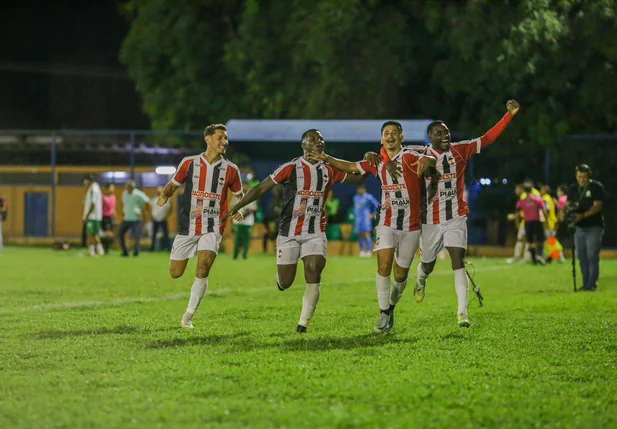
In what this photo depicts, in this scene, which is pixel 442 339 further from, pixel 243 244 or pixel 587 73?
pixel 587 73

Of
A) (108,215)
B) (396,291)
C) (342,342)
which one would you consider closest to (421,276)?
(396,291)

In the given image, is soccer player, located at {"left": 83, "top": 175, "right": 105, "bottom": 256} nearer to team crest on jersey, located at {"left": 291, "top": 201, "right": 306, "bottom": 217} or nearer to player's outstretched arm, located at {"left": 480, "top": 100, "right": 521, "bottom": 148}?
team crest on jersey, located at {"left": 291, "top": 201, "right": 306, "bottom": 217}

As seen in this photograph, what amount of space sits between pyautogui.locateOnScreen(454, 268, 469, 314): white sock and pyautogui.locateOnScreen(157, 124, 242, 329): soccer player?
234 cm

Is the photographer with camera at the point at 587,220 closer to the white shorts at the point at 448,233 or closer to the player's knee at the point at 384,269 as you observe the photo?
the white shorts at the point at 448,233

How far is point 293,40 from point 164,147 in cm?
637

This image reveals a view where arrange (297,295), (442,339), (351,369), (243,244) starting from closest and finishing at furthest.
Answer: (351,369)
(442,339)
(297,295)
(243,244)

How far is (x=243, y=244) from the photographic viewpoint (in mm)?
29688

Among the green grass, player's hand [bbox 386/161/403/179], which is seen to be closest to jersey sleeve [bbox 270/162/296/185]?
player's hand [bbox 386/161/403/179]

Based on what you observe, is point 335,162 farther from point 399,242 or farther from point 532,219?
point 532,219

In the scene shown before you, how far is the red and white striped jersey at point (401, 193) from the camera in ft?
39.0

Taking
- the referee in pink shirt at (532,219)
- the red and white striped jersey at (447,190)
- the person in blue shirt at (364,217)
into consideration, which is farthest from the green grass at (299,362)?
the person in blue shirt at (364,217)

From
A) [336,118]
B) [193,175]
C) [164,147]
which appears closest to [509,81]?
[336,118]

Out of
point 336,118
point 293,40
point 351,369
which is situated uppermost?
point 293,40

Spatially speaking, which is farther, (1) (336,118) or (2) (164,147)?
(2) (164,147)
